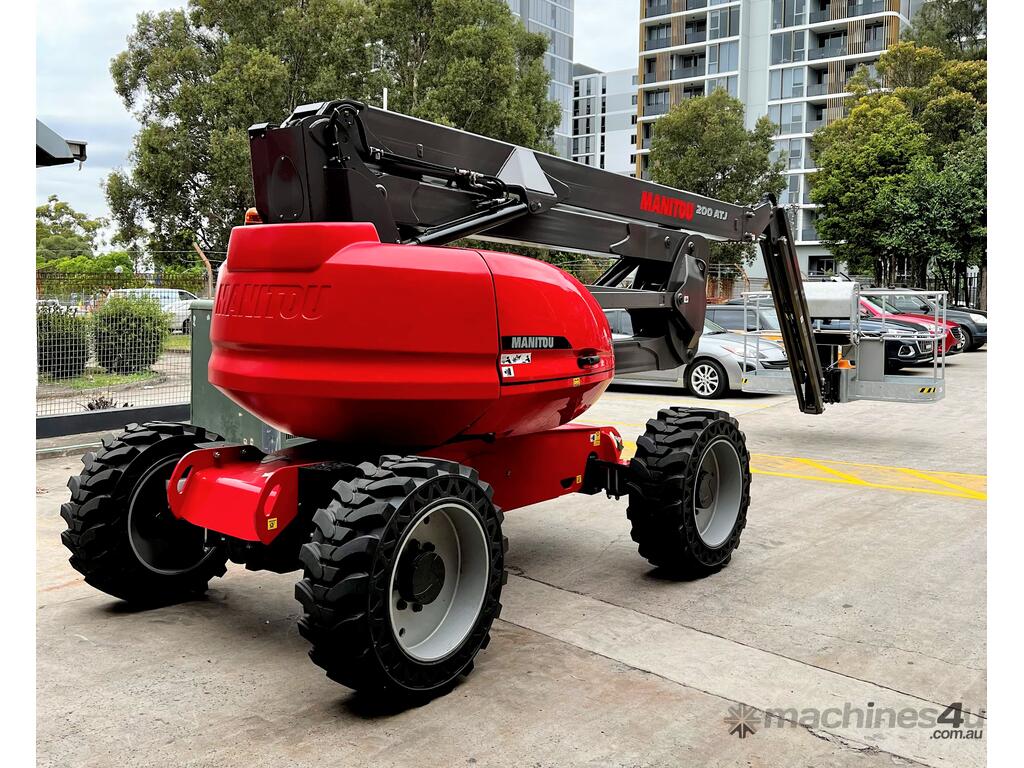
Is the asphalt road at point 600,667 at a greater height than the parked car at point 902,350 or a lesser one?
lesser

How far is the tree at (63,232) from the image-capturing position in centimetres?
6975

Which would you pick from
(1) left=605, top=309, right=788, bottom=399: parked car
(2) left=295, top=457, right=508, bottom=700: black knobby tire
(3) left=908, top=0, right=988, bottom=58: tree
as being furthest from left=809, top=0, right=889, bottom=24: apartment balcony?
(2) left=295, top=457, right=508, bottom=700: black knobby tire

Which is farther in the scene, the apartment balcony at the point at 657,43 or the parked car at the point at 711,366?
the apartment balcony at the point at 657,43

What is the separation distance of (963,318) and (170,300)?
74.0ft

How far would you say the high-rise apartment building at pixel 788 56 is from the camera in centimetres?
6147

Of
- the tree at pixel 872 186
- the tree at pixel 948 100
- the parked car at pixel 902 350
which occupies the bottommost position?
the parked car at pixel 902 350

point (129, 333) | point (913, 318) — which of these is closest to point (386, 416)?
point (129, 333)

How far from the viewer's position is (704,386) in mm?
16391

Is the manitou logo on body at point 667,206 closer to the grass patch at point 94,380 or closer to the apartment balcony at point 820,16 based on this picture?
the grass patch at point 94,380

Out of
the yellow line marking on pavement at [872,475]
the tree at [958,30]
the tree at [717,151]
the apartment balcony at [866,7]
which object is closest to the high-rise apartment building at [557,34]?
the apartment balcony at [866,7]

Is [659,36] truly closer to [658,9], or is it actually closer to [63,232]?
[658,9]

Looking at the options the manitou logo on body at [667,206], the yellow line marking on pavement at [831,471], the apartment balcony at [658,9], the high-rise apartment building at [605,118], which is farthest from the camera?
the high-rise apartment building at [605,118]

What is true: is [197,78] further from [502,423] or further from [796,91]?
[796,91]

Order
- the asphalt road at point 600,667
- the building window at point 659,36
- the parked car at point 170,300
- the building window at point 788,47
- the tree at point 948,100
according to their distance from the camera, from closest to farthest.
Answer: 1. the asphalt road at point 600,667
2. the parked car at point 170,300
3. the tree at point 948,100
4. the building window at point 788,47
5. the building window at point 659,36
